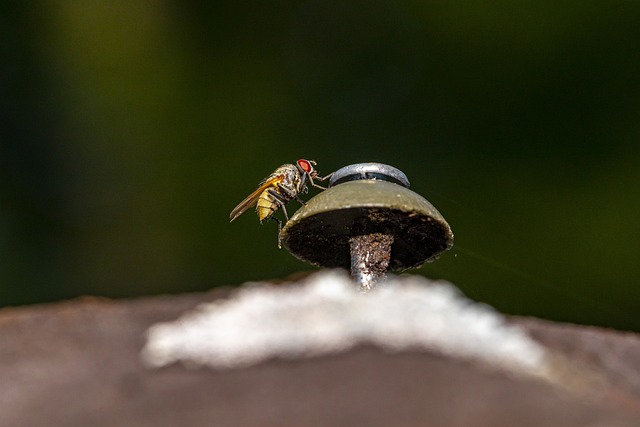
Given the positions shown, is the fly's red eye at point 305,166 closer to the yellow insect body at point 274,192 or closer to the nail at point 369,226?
the yellow insect body at point 274,192

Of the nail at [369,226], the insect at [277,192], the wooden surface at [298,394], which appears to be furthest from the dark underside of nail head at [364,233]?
the wooden surface at [298,394]

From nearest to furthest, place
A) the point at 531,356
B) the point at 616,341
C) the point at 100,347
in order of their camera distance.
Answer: the point at 531,356, the point at 100,347, the point at 616,341

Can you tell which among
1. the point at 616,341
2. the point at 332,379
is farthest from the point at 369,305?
the point at 616,341

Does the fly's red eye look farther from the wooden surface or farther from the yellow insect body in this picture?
the wooden surface

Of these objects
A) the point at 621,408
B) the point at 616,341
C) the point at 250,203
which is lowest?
the point at 616,341

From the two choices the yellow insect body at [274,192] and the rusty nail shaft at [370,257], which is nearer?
the rusty nail shaft at [370,257]

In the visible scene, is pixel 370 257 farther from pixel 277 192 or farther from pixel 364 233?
pixel 277 192

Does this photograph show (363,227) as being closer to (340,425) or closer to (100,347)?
(100,347)
